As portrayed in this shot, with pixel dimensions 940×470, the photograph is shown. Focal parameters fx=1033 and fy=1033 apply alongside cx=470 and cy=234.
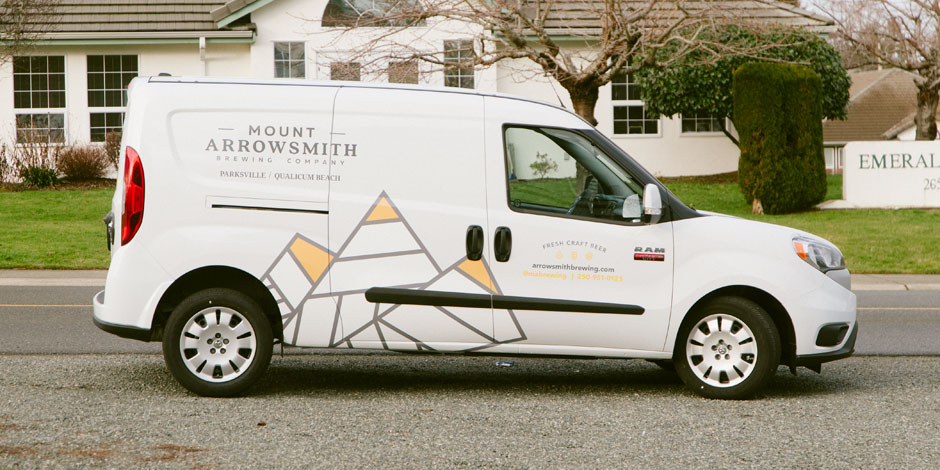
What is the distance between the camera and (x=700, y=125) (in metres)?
26.9

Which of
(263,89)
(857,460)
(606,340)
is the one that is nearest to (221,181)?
(263,89)

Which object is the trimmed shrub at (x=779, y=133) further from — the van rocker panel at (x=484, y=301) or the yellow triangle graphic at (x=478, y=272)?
the yellow triangle graphic at (x=478, y=272)

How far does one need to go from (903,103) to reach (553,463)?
5718 cm

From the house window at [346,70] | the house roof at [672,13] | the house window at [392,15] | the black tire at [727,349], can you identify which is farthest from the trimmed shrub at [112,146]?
the black tire at [727,349]

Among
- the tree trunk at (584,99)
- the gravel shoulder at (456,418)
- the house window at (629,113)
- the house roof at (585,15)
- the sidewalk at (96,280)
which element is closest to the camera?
the gravel shoulder at (456,418)

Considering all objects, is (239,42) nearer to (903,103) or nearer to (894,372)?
(894,372)

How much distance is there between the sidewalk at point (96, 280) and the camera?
12789 millimetres

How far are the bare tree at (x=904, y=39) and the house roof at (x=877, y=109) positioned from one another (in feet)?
56.6

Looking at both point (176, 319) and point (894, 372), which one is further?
point (894, 372)

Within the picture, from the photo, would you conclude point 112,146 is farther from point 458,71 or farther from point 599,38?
point 599,38

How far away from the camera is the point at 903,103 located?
5656 cm

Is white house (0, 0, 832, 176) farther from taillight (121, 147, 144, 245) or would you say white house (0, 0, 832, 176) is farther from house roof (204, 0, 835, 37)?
taillight (121, 147, 144, 245)

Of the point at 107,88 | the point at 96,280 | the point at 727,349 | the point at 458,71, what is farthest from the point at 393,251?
the point at 107,88

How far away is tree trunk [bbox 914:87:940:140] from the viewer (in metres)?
32.1
